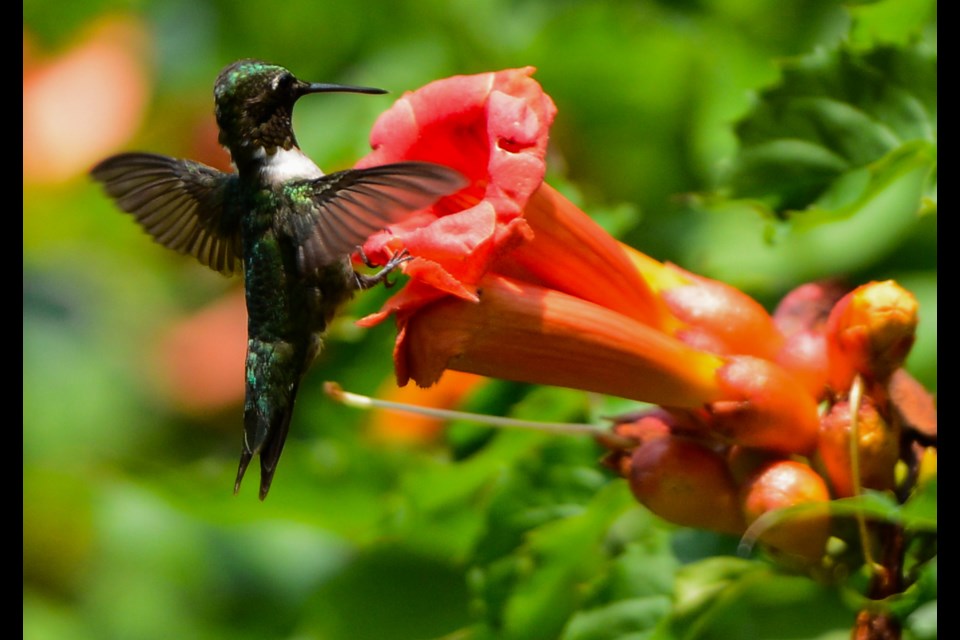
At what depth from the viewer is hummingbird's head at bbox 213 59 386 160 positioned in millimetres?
2855

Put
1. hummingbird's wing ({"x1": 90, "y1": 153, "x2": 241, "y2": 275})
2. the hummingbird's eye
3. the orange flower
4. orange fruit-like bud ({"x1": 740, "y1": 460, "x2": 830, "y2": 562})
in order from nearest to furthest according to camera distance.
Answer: the orange flower, orange fruit-like bud ({"x1": 740, "y1": 460, "x2": 830, "y2": 562}), the hummingbird's eye, hummingbird's wing ({"x1": 90, "y1": 153, "x2": 241, "y2": 275})

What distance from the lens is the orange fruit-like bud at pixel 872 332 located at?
245 centimetres

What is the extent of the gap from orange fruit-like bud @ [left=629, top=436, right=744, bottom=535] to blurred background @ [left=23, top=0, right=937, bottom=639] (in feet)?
0.92

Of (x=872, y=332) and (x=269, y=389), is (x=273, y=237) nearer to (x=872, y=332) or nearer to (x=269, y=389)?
(x=269, y=389)

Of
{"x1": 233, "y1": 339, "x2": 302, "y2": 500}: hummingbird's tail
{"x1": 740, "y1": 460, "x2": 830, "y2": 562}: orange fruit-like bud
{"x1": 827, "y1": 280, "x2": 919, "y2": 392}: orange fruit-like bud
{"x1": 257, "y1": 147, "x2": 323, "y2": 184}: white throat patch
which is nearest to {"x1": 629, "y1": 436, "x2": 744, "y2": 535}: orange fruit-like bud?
{"x1": 740, "y1": 460, "x2": 830, "y2": 562}: orange fruit-like bud

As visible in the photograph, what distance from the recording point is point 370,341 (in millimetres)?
3584

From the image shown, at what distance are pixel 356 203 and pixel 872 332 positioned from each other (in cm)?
105

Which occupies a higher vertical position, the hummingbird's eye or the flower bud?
the hummingbird's eye

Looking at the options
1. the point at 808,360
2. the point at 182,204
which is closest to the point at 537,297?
the point at 808,360

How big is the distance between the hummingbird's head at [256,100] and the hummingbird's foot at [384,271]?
37cm

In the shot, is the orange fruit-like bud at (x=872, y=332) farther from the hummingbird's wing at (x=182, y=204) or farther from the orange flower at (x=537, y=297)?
the hummingbird's wing at (x=182, y=204)

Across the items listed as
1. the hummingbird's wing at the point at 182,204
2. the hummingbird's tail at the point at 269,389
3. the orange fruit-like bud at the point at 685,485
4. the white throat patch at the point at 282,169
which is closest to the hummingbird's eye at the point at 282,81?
the white throat patch at the point at 282,169

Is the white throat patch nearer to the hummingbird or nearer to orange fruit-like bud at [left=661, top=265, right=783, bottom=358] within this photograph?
the hummingbird
